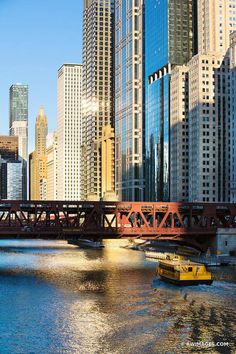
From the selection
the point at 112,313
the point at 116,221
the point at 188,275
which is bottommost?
the point at 112,313

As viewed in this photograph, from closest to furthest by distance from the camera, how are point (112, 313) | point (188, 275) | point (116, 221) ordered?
point (112, 313) < point (188, 275) < point (116, 221)

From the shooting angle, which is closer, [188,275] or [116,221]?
[188,275]

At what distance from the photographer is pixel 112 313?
7962 centimetres

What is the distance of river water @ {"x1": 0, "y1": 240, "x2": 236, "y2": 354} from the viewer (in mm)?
64062

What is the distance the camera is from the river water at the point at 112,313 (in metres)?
64.1

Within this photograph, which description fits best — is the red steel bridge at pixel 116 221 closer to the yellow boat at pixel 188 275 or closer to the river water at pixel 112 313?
the river water at pixel 112 313

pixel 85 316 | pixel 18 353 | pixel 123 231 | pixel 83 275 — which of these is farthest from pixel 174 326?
pixel 123 231

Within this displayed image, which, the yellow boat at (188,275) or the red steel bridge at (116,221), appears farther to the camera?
the red steel bridge at (116,221)

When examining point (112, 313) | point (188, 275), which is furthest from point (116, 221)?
point (112, 313)

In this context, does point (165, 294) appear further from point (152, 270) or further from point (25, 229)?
point (25, 229)

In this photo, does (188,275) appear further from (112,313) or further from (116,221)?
(116,221)

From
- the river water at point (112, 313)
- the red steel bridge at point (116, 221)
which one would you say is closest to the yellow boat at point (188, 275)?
the river water at point (112, 313)

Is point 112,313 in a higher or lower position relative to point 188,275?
lower

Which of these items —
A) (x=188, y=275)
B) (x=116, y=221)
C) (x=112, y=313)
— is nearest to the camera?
(x=112, y=313)
